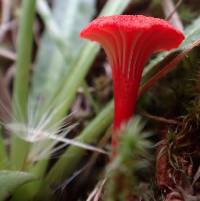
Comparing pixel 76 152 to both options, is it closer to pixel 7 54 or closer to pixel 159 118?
pixel 159 118

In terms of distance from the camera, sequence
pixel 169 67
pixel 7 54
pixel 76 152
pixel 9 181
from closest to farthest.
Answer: pixel 9 181 → pixel 169 67 → pixel 76 152 → pixel 7 54

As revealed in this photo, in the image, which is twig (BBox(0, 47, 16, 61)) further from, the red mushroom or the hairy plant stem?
the red mushroom

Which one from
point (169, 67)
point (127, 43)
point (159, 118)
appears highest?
point (127, 43)

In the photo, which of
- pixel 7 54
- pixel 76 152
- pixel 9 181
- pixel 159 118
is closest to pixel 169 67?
pixel 159 118

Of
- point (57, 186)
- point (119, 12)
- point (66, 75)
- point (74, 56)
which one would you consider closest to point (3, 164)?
point (57, 186)

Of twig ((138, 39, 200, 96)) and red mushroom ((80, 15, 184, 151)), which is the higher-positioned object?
red mushroom ((80, 15, 184, 151))

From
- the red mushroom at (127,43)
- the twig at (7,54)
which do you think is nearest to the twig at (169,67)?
the red mushroom at (127,43)

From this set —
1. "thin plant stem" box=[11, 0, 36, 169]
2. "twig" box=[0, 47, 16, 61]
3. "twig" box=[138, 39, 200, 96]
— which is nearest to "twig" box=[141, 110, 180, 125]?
"twig" box=[138, 39, 200, 96]
